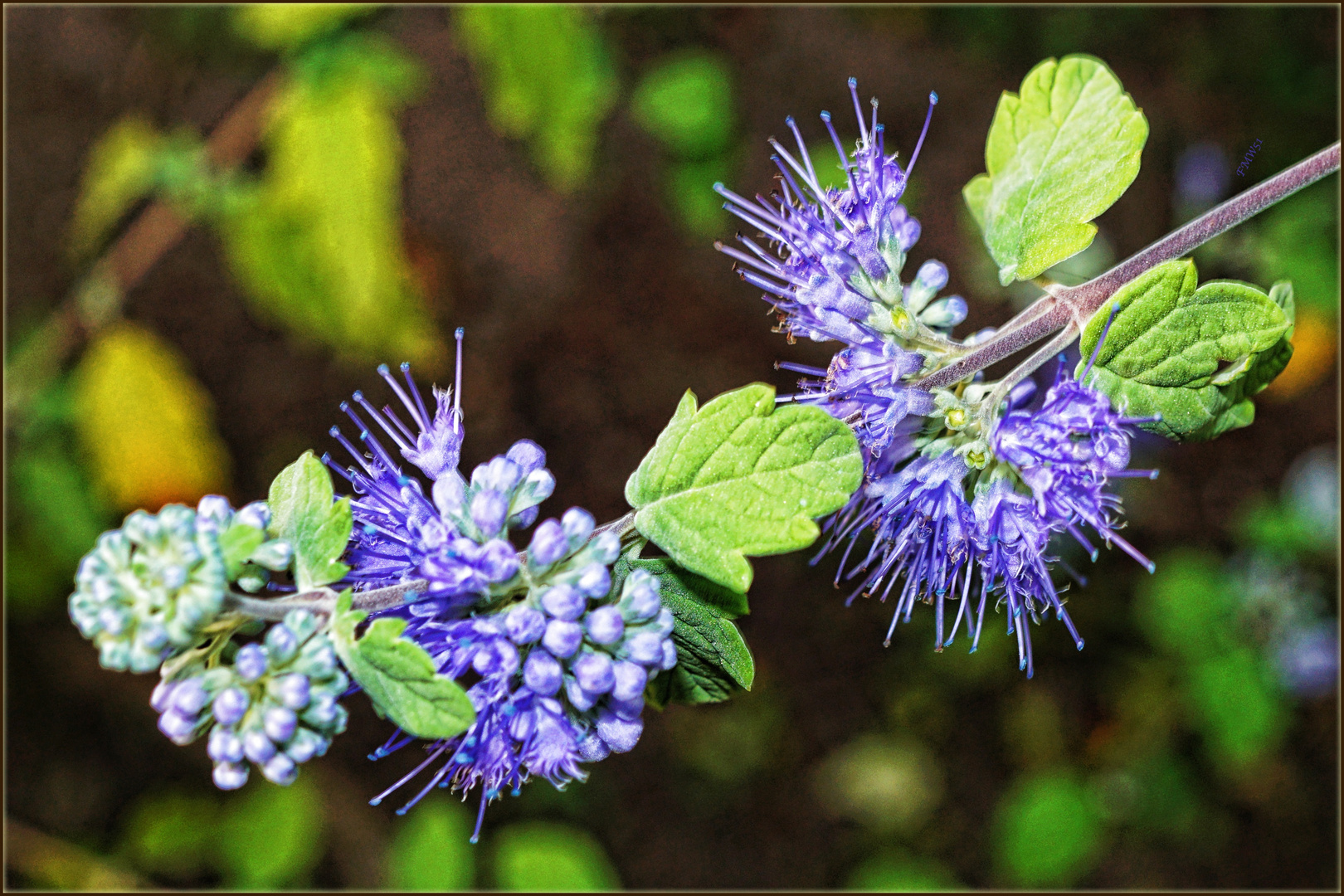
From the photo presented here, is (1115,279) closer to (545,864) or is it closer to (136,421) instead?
(545,864)

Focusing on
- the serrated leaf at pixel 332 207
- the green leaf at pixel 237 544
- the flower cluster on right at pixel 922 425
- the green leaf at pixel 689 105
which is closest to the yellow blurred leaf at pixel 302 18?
the serrated leaf at pixel 332 207

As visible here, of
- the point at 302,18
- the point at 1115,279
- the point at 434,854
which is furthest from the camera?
the point at 434,854

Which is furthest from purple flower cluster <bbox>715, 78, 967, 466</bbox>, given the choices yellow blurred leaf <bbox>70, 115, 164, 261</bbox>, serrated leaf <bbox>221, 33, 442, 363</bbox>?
yellow blurred leaf <bbox>70, 115, 164, 261</bbox>

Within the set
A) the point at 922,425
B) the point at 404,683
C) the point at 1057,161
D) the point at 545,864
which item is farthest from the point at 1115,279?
the point at 545,864

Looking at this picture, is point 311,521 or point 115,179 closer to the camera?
point 311,521

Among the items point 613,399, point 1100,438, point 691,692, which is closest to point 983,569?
point 1100,438

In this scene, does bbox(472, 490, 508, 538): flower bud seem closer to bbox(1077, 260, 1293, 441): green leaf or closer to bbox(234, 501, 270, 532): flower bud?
bbox(234, 501, 270, 532): flower bud

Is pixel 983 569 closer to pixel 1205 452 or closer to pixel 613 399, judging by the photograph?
pixel 613 399
